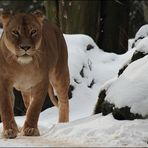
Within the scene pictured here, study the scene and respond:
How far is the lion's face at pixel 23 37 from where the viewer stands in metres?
5.34

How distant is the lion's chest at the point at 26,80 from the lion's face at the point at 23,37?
0.16 m

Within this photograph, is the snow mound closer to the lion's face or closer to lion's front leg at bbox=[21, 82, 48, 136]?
lion's front leg at bbox=[21, 82, 48, 136]

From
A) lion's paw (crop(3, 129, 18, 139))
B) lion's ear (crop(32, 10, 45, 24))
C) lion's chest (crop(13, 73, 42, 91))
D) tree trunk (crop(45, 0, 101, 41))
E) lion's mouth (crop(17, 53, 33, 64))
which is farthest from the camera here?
tree trunk (crop(45, 0, 101, 41))

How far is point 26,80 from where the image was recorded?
560 centimetres

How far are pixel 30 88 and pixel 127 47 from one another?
812 cm

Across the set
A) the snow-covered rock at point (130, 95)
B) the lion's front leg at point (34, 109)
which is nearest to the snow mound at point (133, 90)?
the snow-covered rock at point (130, 95)

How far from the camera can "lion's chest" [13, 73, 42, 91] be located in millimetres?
5578

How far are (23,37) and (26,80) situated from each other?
0.45 m

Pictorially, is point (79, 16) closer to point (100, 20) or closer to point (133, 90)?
point (100, 20)

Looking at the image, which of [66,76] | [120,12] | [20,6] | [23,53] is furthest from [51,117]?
[20,6]

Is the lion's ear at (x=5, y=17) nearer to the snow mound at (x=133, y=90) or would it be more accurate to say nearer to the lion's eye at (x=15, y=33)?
the lion's eye at (x=15, y=33)

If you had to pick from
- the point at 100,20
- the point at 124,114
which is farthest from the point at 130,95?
the point at 100,20

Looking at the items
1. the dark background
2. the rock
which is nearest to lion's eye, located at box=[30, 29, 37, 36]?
the rock

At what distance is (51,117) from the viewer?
8406 mm
